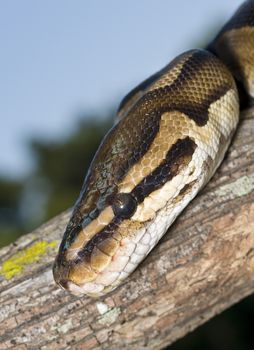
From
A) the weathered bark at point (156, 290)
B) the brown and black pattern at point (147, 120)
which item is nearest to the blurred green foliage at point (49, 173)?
the brown and black pattern at point (147, 120)

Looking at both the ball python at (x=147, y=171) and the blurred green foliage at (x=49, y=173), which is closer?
the ball python at (x=147, y=171)

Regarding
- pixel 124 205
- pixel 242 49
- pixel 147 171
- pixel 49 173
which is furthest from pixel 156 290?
pixel 49 173

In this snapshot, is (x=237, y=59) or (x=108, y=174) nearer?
(x=108, y=174)

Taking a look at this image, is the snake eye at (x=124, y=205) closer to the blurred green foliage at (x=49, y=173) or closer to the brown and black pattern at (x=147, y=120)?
the brown and black pattern at (x=147, y=120)

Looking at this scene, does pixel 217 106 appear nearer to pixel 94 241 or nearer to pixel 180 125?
pixel 180 125

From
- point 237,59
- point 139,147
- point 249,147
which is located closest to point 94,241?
point 139,147

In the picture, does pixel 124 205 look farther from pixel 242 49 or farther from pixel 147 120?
pixel 242 49
